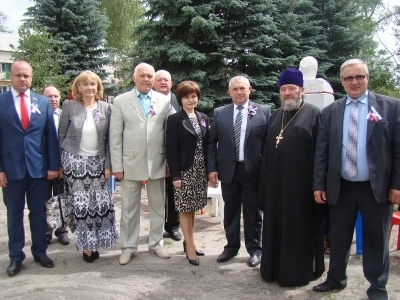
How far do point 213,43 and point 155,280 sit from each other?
749cm

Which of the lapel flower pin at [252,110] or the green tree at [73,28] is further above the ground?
the green tree at [73,28]

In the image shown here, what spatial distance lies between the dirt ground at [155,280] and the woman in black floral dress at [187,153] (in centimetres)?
56

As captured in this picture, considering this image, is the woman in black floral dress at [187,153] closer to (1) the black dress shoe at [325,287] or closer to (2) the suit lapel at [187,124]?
(2) the suit lapel at [187,124]

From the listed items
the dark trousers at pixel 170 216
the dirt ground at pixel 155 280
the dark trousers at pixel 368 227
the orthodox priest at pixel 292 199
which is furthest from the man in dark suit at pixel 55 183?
the dark trousers at pixel 368 227

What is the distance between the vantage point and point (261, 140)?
4066 millimetres

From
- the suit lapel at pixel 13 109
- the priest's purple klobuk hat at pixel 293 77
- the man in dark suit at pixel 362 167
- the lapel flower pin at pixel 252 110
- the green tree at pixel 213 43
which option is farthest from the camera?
the green tree at pixel 213 43

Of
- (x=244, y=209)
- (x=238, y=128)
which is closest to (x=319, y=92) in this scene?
(x=238, y=128)

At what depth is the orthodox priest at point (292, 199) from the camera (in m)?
3.57

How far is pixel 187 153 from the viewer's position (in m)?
4.08

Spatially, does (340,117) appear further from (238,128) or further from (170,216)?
(170,216)

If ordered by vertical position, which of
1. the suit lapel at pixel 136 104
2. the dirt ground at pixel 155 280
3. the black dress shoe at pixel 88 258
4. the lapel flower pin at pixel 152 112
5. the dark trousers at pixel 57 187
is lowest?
the dirt ground at pixel 155 280

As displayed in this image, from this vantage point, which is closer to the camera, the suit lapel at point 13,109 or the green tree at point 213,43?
the suit lapel at point 13,109

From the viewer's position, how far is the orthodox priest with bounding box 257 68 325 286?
3566mm

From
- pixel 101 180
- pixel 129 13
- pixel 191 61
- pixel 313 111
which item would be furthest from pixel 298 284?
pixel 129 13
